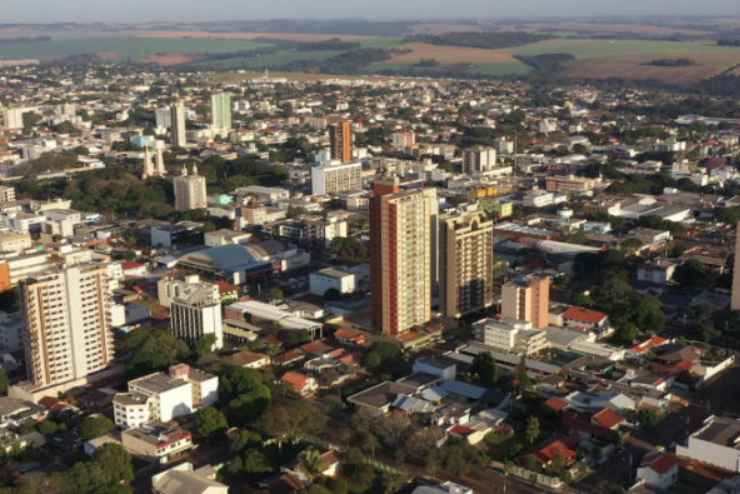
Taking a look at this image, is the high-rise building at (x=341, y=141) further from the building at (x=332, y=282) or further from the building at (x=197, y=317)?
the building at (x=197, y=317)

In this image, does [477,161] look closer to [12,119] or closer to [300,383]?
[300,383]

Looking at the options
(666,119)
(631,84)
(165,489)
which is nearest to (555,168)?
(666,119)

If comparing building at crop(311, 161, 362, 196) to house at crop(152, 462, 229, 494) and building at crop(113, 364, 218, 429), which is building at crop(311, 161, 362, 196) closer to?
building at crop(113, 364, 218, 429)

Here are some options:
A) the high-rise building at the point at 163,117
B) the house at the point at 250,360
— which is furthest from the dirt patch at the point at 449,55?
the house at the point at 250,360

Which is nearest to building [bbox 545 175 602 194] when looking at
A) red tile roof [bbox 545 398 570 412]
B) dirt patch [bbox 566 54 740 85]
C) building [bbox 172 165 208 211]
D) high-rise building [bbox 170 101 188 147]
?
building [bbox 172 165 208 211]

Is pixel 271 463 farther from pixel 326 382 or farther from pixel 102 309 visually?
pixel 102 309

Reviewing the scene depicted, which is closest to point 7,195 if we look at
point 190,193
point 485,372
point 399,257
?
point 190,193
